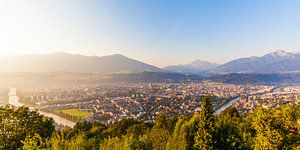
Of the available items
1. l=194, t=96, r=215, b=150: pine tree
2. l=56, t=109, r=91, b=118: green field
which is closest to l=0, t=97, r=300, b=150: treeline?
l=194, t=96, r=215, b=150: pine tree

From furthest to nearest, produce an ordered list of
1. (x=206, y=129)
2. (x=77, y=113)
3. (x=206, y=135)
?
1. (x=77, y=113)
2. (x=206, y=129)
3. (x=206, y=135)

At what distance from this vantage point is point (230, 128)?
58.3ft

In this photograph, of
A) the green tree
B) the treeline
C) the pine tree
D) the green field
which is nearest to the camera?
the treeline

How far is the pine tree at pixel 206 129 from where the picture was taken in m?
16.3

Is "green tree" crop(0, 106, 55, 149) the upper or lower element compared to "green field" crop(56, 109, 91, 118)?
upper

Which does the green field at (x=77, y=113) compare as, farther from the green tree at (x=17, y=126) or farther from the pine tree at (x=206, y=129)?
the pine tree at (x=206, y=129)

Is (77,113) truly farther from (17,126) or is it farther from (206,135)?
(206,135)

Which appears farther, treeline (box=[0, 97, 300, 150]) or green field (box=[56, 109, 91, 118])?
green field (box=[56, 109, 91, 118])

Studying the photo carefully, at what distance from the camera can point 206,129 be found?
54.5ft

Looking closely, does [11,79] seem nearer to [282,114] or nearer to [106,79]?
[106,79]

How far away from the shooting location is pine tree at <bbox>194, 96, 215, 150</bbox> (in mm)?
16328

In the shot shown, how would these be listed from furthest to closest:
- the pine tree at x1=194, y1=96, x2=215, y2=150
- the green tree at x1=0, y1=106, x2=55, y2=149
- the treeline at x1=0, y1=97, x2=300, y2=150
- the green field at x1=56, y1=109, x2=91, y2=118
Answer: the green field at x1=56, y1=109, x2=91, y2=118 → the pine tree at x1=194, y1=96, x2=215, y2=150 → the green tree at x1=0, y1=106, x2=55, y2=149 → the treeline at x1=0, y1=97, x2=300, y2=150

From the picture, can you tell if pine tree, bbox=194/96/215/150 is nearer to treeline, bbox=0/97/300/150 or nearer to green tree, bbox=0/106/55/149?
treeline, bbox=0/97/300/150

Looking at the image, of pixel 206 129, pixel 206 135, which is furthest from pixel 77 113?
pixel 206 135
